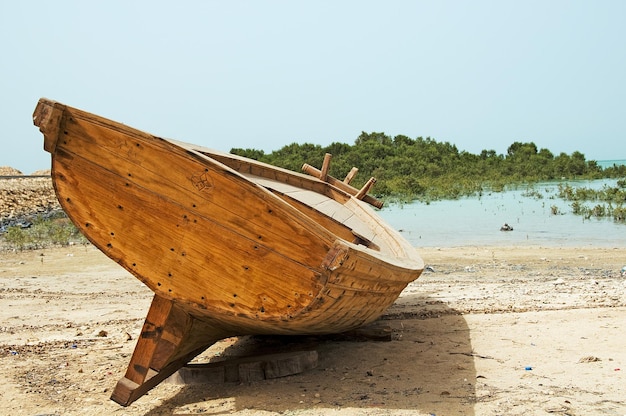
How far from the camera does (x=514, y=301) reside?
251 inches

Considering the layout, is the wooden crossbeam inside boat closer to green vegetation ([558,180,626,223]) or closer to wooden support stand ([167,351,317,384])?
wooden support stand ([167,351,317,384])

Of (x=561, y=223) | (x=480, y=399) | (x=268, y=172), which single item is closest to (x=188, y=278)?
Answer: (x=480, y=399)

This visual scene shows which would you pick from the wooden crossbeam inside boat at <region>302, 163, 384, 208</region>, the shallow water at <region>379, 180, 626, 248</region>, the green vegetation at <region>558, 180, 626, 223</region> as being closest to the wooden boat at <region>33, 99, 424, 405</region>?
the wooden crossbeam inside boat at <region>302, 163, 384, 208</region>

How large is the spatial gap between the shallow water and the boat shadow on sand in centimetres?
831

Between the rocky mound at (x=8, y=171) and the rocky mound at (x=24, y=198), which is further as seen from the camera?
the rocky mound at (x=8, y=171)

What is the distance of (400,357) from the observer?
446cm

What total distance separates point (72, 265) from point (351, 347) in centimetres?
667

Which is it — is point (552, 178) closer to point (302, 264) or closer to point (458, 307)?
point (458, 307)

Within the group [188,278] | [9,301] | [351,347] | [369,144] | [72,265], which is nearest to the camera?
[188,278]

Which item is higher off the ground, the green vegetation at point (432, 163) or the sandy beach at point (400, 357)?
the green vegetation at point (432, 163)

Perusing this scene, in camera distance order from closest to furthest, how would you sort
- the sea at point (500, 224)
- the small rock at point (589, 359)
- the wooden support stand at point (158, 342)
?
the wooden support stand at point (158, 342), the small rock at point (589, 359), the sea at point (500, 224)

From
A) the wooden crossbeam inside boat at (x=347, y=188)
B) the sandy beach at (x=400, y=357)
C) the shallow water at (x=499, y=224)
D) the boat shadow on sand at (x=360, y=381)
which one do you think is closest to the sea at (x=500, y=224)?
the shallow water at (x=499, y=224)

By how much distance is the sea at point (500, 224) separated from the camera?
12945 mm

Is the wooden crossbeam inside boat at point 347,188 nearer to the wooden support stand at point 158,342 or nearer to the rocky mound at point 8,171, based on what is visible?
the wooden support stand at point 158,342
